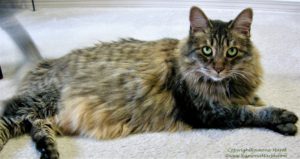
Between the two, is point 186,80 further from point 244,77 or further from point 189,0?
point 189,0

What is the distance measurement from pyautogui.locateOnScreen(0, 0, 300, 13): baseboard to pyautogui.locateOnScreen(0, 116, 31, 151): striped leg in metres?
1.86

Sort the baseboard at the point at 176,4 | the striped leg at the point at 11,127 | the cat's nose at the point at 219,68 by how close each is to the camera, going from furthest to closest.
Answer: the baseboard at the point at 176,4 → the striped leg at the point at 11,127 → the cat's nose at the point at 219,68

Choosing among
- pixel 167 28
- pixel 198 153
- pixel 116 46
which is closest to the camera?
pixel 198 153

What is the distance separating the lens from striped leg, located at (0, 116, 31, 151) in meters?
1.64

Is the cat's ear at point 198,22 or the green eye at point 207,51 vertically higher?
the cat's ear at point 198,22

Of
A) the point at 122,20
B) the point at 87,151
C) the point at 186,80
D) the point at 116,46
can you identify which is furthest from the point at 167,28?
the point at 87,151

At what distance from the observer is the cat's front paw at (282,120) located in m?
1.56

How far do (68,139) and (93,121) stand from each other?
128mm

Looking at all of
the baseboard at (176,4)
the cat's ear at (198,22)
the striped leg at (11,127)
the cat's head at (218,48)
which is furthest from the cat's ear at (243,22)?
the baseboard at (176,4)

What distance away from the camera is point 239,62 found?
5.08 feet

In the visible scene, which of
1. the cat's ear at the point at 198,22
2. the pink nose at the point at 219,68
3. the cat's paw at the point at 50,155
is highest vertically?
the cat's ear at the point at 198,22

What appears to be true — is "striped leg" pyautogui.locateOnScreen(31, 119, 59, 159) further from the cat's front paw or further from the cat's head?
the cat's front paw

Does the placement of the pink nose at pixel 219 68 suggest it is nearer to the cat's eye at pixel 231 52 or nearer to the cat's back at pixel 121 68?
the cat's eye at pixel 231 52

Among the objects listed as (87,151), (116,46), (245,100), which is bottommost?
(87,151)
